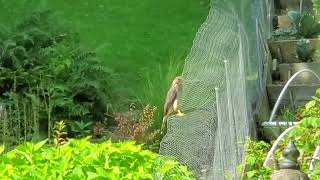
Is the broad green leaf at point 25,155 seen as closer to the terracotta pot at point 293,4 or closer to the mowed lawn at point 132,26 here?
the mowed lawn at point 132,26

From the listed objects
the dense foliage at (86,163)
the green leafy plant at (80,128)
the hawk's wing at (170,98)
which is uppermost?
the dense foliage at (86,163)

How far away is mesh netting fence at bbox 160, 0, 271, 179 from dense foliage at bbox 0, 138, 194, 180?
4.81 feet

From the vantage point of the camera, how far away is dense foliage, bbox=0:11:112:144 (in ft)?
33.6

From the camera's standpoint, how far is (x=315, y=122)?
5414 millimetres

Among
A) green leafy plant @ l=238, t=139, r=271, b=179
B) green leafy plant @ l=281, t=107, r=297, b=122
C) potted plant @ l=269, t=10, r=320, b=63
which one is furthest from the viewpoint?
potted plant @ l=269, t=10, r=320, b=63

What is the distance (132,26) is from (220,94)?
8990 mm

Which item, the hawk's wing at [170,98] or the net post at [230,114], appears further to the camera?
the hawk's wing at [170,98]

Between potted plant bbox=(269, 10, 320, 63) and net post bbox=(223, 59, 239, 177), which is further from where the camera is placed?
potted plant bbox=(269, 10, 320, 63)

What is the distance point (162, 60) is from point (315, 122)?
325 inches

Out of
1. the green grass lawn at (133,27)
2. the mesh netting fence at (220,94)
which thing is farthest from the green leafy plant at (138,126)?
the green grass lawn at (133,27)

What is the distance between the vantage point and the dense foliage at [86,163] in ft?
12.5

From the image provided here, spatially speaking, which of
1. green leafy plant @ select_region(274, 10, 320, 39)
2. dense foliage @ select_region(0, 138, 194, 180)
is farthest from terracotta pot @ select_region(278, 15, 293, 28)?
dense foliage @ select_region(0, 138, 194, 180)

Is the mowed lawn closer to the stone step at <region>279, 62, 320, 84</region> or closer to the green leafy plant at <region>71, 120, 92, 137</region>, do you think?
the stone step at <region>279, 62, 320, 84</region>

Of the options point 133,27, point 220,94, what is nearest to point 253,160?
point 220,94
